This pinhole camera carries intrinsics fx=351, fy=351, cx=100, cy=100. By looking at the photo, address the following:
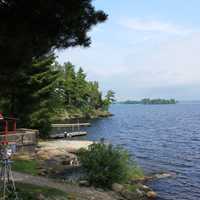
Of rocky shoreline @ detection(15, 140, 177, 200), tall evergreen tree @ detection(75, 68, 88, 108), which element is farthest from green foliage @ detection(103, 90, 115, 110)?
rocky shoreline @ detection(15, 140, 177, 200)

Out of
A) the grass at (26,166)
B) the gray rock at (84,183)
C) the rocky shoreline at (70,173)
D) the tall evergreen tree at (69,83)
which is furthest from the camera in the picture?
the tall evergreen tree at (69,83)

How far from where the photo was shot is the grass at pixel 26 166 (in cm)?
1978

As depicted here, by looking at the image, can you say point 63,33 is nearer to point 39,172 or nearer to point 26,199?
point 26,199

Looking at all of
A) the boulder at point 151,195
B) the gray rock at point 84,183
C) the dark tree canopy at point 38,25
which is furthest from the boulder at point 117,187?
the dark tree canopy at point 38,25

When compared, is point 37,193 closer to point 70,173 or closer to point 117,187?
point 117,187

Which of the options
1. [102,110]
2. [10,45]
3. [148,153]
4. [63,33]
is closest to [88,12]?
[63,33]

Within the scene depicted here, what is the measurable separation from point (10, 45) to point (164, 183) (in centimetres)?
1895

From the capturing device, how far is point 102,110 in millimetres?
117250

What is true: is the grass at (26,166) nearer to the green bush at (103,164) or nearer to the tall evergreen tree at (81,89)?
the green bush at (103,164)

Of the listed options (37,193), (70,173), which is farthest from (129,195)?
(37,193)

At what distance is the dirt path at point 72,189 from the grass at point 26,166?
210 cm

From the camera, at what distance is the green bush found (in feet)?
58.6

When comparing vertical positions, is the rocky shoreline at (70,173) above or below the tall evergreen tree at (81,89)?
below

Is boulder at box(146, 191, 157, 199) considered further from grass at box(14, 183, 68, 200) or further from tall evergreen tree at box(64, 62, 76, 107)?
tall evergreen tree at box(64, 62, 76, 107)
